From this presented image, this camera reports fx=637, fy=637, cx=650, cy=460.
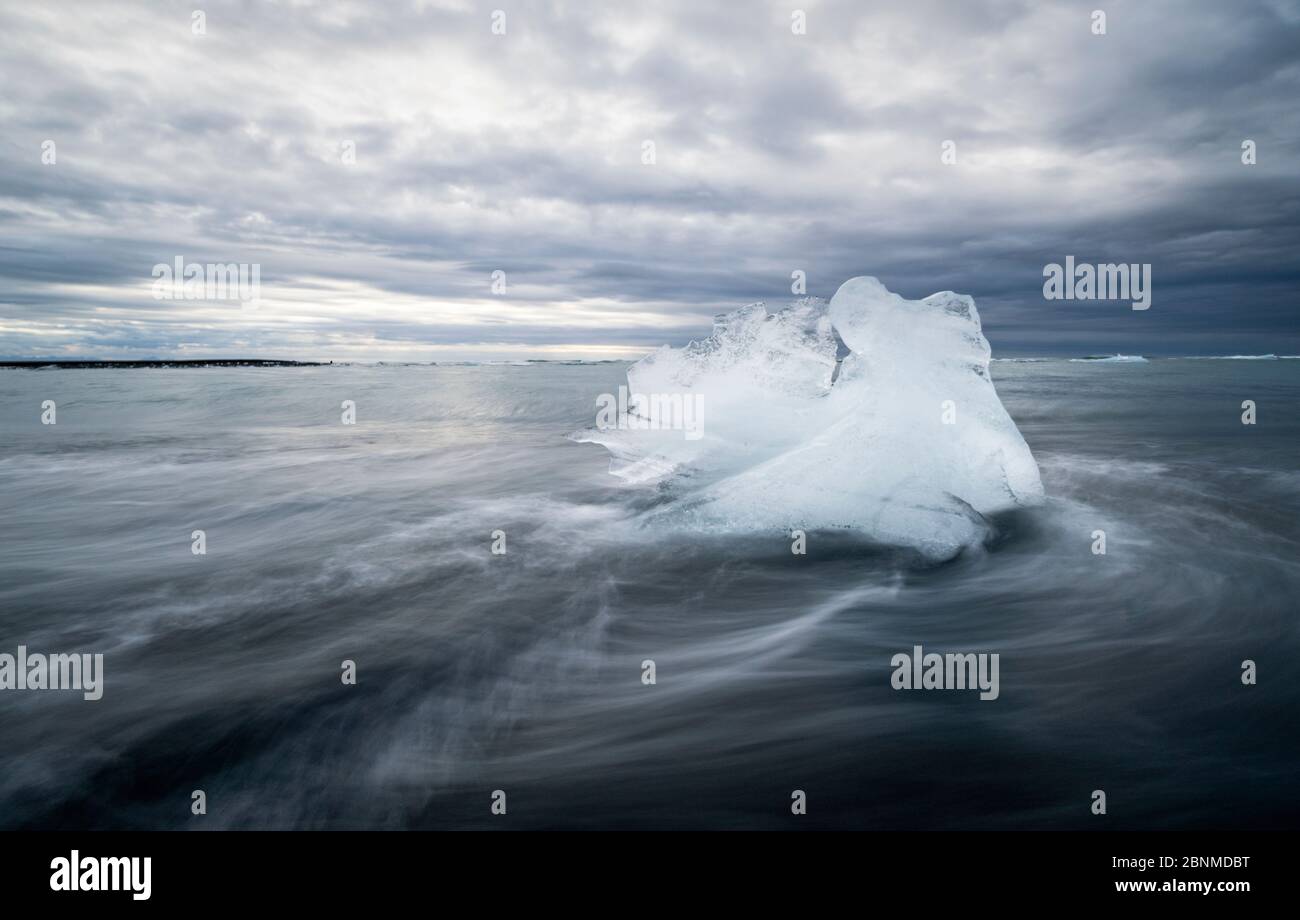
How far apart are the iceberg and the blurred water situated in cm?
51

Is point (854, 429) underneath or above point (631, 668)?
above

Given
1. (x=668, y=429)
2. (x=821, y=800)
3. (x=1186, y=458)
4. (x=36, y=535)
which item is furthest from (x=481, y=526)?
(x=1186, y=458)

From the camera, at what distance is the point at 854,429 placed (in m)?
8.06

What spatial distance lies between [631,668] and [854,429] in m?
4.48

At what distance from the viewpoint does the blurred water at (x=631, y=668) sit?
11.9 ft

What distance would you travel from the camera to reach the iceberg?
7.75 metres

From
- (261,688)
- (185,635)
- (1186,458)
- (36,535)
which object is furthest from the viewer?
(1186,458)

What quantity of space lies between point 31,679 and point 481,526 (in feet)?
16.8

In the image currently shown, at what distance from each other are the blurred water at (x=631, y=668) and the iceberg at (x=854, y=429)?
51cm

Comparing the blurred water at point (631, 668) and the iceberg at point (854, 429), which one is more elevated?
the iceberg at point (854, 429)

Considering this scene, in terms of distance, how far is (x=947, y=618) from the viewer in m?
5.81

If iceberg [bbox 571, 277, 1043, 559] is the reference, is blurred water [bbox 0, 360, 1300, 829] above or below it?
below

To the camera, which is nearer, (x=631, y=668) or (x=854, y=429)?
(x=631, y=668)
